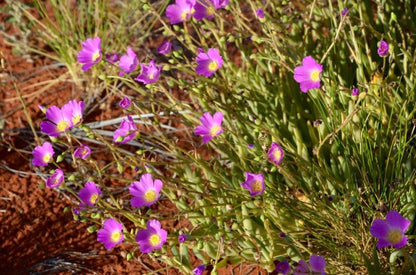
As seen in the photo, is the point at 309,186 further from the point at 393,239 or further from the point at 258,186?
the point at 393,239

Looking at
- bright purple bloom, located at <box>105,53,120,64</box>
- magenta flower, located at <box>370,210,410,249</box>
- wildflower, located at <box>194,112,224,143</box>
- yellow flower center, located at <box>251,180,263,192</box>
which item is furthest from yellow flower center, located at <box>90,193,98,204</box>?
magenta flower, located at <box>370,210,410,249</box>

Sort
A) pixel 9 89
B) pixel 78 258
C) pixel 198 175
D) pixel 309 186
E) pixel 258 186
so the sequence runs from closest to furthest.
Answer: pixel 258 186
pixel 309 186
pixel 198 175
pixel 78 258
pixel 9 89

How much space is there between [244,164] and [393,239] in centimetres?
72

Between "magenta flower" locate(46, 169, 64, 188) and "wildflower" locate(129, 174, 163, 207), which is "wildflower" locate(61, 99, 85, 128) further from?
"wildflower" locate(129, 174, 163, 207)

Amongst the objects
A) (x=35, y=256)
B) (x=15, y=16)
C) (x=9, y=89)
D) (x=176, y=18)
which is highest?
(x=176, y=18)

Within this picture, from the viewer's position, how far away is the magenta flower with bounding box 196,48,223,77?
194 centimetres

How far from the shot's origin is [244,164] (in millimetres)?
2049

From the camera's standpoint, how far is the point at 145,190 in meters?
1.83

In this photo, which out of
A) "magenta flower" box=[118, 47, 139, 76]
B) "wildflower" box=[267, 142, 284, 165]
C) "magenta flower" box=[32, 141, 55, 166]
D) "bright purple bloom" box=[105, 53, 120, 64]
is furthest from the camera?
"bright purple bloom" box=[105, 53, 120, 64]

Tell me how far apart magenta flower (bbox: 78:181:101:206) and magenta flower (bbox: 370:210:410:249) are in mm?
846

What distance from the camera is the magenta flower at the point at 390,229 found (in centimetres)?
143

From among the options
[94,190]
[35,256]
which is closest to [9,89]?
[35,256]

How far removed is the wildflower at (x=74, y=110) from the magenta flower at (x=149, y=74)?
0.21m

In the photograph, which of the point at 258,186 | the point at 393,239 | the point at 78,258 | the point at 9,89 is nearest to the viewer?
the point at 393,239
